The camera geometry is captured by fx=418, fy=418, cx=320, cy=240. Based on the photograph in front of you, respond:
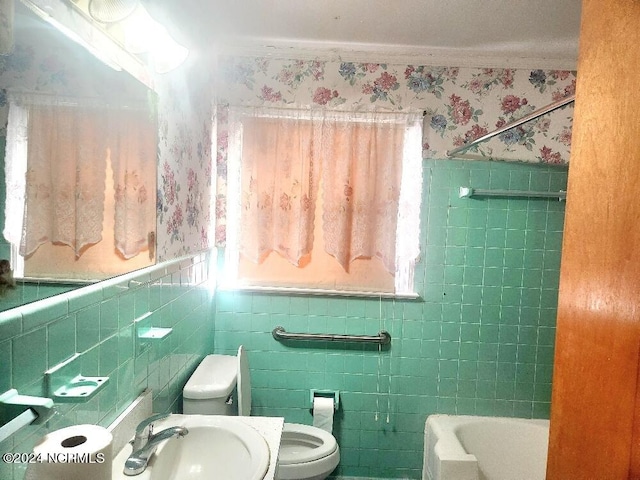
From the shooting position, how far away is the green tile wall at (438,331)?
2250 millimetres

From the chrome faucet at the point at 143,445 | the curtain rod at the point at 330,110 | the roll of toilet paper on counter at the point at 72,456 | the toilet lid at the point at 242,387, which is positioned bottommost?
the toilet lid at the point at 242,387

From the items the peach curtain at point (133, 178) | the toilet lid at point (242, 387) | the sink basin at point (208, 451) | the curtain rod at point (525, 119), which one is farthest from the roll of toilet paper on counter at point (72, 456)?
the curtain rod at point (525, 119)

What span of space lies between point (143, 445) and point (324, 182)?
1.47 m

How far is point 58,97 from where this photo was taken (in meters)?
0.92

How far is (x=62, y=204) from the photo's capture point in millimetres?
929

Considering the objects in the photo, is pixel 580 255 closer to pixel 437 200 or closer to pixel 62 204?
Result: pixel 62 204

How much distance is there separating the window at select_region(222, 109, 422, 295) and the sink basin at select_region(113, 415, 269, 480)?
106 cm

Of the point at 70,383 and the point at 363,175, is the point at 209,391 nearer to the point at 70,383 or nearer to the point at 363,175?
the point at 70,383

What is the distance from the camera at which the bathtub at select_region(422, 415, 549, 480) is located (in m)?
2.11

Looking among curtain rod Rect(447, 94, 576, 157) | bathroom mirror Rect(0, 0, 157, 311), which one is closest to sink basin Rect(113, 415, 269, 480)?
bathroom mirror Rect(0, 0, 157, 311)

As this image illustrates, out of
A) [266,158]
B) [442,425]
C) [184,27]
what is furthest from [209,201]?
[442,425]

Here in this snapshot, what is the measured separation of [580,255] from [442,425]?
170cm

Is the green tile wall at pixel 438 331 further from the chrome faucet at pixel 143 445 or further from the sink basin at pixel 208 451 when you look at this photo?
the chrome faucet at pixel 143 445

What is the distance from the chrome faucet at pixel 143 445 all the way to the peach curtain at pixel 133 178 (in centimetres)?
49
